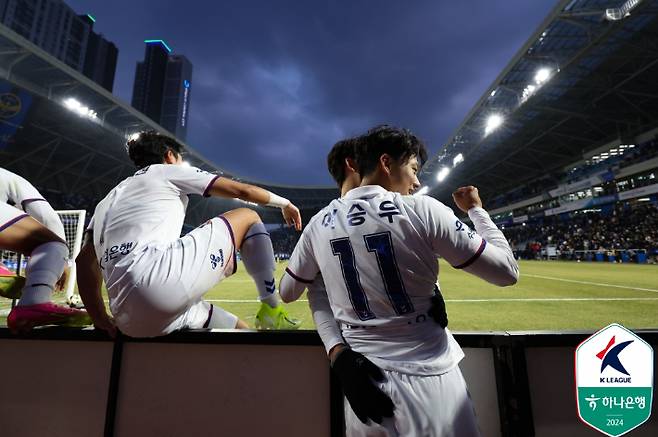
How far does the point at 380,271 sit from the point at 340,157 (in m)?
1.05

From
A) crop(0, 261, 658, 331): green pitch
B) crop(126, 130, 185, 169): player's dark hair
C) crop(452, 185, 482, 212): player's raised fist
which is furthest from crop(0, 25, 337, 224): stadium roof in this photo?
crop(452, 185, 482, 212): player's raised fist

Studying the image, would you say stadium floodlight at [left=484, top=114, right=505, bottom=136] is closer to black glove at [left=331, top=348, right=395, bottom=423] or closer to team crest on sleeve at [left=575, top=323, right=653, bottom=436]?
team crest on sleeve at [left=575, top=323, right=653, bottom=436]

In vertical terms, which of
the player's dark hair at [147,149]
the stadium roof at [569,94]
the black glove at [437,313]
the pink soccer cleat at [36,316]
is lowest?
the pink soccer cleat at [36,316]

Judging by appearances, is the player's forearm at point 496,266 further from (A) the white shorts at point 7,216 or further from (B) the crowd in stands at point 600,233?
(B) the crowd in stands at point 600,233

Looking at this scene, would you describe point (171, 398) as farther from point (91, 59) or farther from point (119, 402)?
point (91, 59)

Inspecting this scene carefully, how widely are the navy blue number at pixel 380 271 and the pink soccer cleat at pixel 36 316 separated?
1811 millimetres

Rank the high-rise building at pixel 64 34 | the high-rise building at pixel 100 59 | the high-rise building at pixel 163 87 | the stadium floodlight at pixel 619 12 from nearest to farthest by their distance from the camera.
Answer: the stadium floodlight at pixel 619 12
the high-rise building at pixel 64 34
the high-rise building at pixel 100 59
the high-rise building at pixel 163 87

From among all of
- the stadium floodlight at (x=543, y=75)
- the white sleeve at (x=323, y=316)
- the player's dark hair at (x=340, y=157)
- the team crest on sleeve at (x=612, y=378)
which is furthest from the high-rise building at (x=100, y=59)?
the team crest on sleeve at (x=612, y=378)

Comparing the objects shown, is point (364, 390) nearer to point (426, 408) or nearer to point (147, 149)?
point (426, 408)

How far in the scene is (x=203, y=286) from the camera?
63.6 inches

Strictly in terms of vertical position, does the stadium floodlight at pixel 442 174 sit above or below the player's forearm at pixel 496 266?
above

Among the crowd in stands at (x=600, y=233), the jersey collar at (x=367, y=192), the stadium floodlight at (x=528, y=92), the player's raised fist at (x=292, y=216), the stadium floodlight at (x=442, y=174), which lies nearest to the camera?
the jersey collar at (x=367, y=192)

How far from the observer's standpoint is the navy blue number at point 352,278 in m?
1.20

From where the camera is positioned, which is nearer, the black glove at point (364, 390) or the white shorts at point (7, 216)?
the black glove at point (364, 390)
